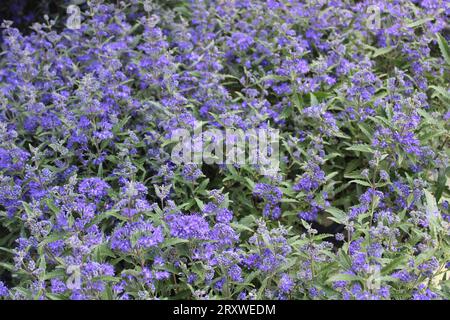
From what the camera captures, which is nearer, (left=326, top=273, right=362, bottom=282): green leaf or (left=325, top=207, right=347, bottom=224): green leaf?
(left=326, top=273, right=362, bottom=282): green leaf

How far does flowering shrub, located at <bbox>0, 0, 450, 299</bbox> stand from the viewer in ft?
12.7

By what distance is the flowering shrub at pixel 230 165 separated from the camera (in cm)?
388

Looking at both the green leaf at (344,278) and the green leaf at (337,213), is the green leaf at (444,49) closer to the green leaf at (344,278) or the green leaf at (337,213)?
the green leaf at (337,213)

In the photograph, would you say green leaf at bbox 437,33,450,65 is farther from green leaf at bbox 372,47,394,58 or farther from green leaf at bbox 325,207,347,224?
green leaf at bbox 325,207,347,224

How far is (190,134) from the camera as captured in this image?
16.0 feet

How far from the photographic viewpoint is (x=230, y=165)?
478 cm

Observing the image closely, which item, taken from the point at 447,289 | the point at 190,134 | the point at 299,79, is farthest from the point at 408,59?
the point at 447,289

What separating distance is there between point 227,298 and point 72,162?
170 centimetres

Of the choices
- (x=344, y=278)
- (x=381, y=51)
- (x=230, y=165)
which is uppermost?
(x=381, y=51)

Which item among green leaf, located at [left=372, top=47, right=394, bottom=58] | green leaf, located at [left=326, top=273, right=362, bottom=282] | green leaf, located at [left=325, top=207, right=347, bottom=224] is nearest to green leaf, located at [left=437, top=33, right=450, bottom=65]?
green leaf, located at [left=372, top=47, right=394, bottom=58]

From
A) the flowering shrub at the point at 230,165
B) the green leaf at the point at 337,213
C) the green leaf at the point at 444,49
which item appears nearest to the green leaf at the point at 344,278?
the flowering shrub at the point at 230,165

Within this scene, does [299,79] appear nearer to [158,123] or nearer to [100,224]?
[158,123]

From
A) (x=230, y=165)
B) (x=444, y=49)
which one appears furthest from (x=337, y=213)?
(x=444, y=49)

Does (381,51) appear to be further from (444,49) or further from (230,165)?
(230,165)
